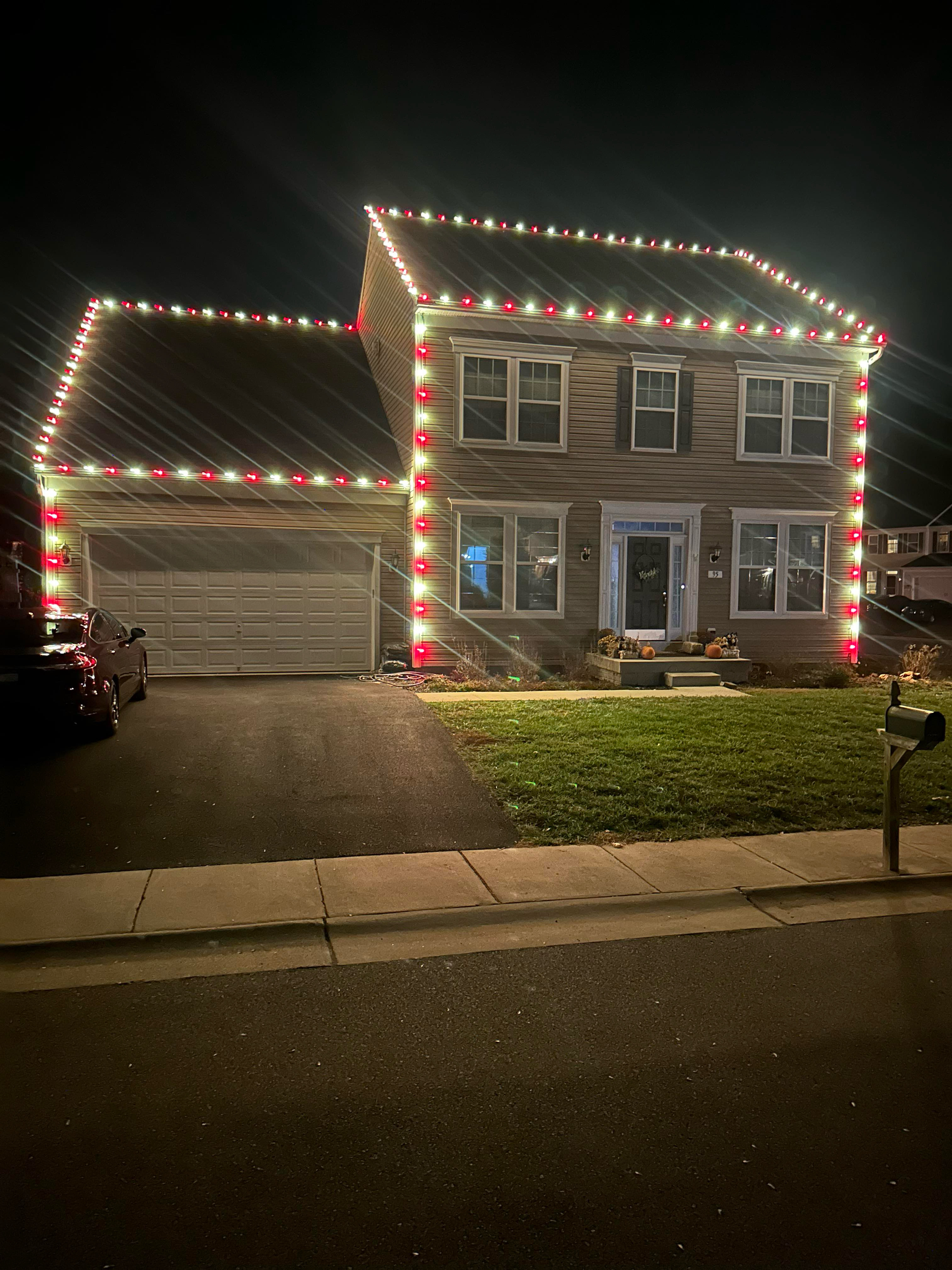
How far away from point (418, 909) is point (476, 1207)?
2709 mm

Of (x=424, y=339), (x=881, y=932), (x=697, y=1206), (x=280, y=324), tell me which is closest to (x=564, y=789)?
(x=881, y=932)

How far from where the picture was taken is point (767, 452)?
1783 centimetres

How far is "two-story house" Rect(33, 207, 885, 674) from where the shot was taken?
16.0 metres

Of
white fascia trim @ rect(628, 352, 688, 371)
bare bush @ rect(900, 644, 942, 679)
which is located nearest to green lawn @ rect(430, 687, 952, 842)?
bare bush @ rect(900, 644, 942, 679)

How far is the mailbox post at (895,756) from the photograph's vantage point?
6.26 metres

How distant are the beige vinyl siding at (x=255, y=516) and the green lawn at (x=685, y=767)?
17.2 feet

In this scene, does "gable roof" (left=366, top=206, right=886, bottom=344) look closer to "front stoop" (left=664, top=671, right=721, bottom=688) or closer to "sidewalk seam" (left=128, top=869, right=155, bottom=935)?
"front stoop" (left=664, top=671, right=721, bottom=688)

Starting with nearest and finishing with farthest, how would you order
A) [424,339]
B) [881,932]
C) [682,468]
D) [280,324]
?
1. [881,932]
2. [424,339]
3. [682,468]
4. [280,324]

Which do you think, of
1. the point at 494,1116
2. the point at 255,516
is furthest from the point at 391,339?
the point at 494,1116

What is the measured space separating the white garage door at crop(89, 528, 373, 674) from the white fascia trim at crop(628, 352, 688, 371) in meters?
6.40

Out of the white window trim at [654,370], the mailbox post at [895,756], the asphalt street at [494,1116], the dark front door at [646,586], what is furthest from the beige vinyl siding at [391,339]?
the asphalt street at [494,1116]

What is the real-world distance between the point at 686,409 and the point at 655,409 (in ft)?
1.98

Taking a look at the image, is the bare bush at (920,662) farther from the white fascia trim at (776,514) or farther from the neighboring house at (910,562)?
the neighboring house at (910,562)

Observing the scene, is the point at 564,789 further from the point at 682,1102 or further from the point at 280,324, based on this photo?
the point at 280,324
